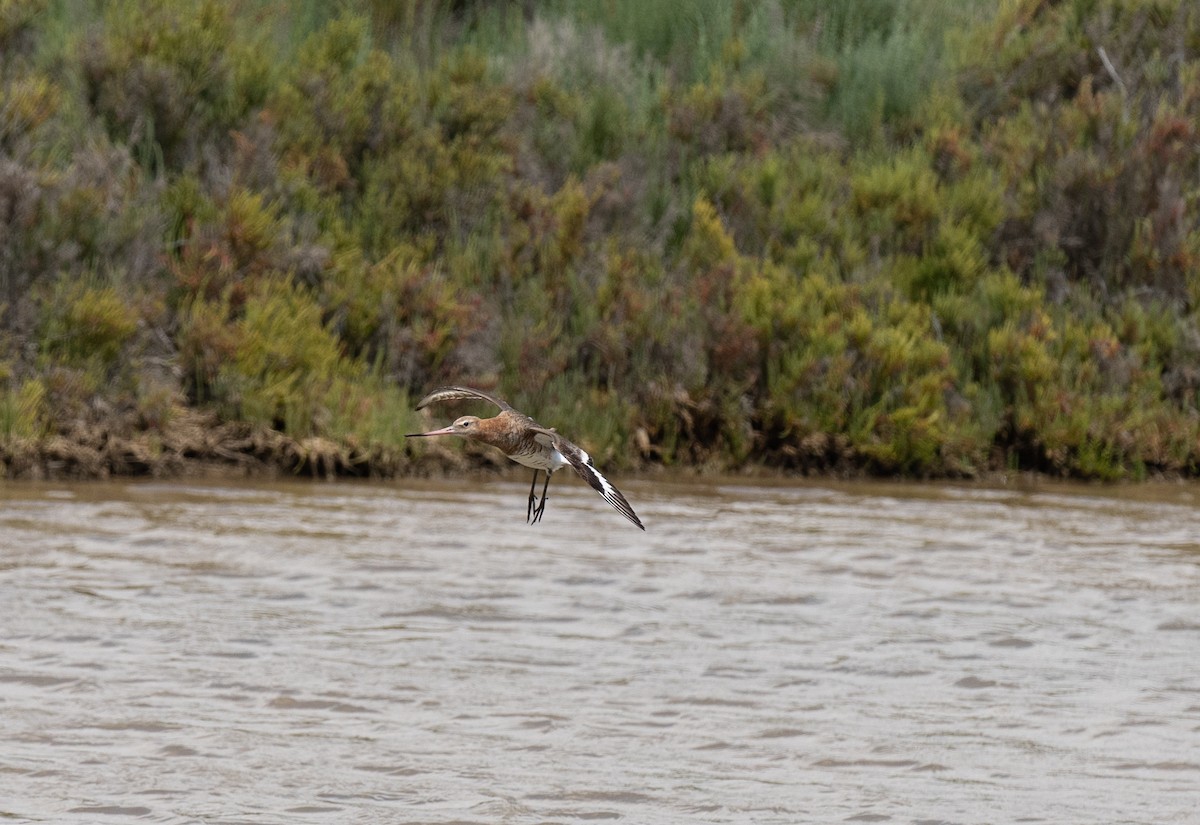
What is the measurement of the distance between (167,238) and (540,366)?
273cm

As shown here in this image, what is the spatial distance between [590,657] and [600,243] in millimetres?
6305

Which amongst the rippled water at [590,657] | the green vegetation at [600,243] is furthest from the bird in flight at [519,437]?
the green vegetation at [600,243]

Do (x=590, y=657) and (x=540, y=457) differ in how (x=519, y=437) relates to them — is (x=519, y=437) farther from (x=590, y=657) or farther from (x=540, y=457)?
(x=590, y=657)

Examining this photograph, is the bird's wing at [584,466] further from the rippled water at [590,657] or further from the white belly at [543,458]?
the rippled water at [590,657]

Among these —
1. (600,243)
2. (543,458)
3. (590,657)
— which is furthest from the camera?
(600,243)

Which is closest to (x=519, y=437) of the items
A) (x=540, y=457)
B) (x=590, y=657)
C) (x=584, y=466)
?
(x=540, y=457)

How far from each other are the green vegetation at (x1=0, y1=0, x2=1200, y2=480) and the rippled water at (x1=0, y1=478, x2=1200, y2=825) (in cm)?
96

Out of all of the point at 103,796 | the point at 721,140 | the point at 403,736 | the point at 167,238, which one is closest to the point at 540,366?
the point at 167,238

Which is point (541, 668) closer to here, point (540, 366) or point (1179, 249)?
point (540, 366)

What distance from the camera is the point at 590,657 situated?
25.7ft

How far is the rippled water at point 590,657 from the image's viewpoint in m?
6.11

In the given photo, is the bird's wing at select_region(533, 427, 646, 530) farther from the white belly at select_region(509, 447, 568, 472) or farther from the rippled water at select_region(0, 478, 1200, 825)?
the rippled water at select_region(0, 478, 1200, 825)

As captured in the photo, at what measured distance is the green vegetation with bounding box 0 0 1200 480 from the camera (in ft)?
38.4

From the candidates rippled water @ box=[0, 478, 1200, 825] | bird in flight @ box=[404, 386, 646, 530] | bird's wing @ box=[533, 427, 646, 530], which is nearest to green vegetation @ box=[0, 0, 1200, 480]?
rippled water @ box=[0, 478, 1200, 825]
